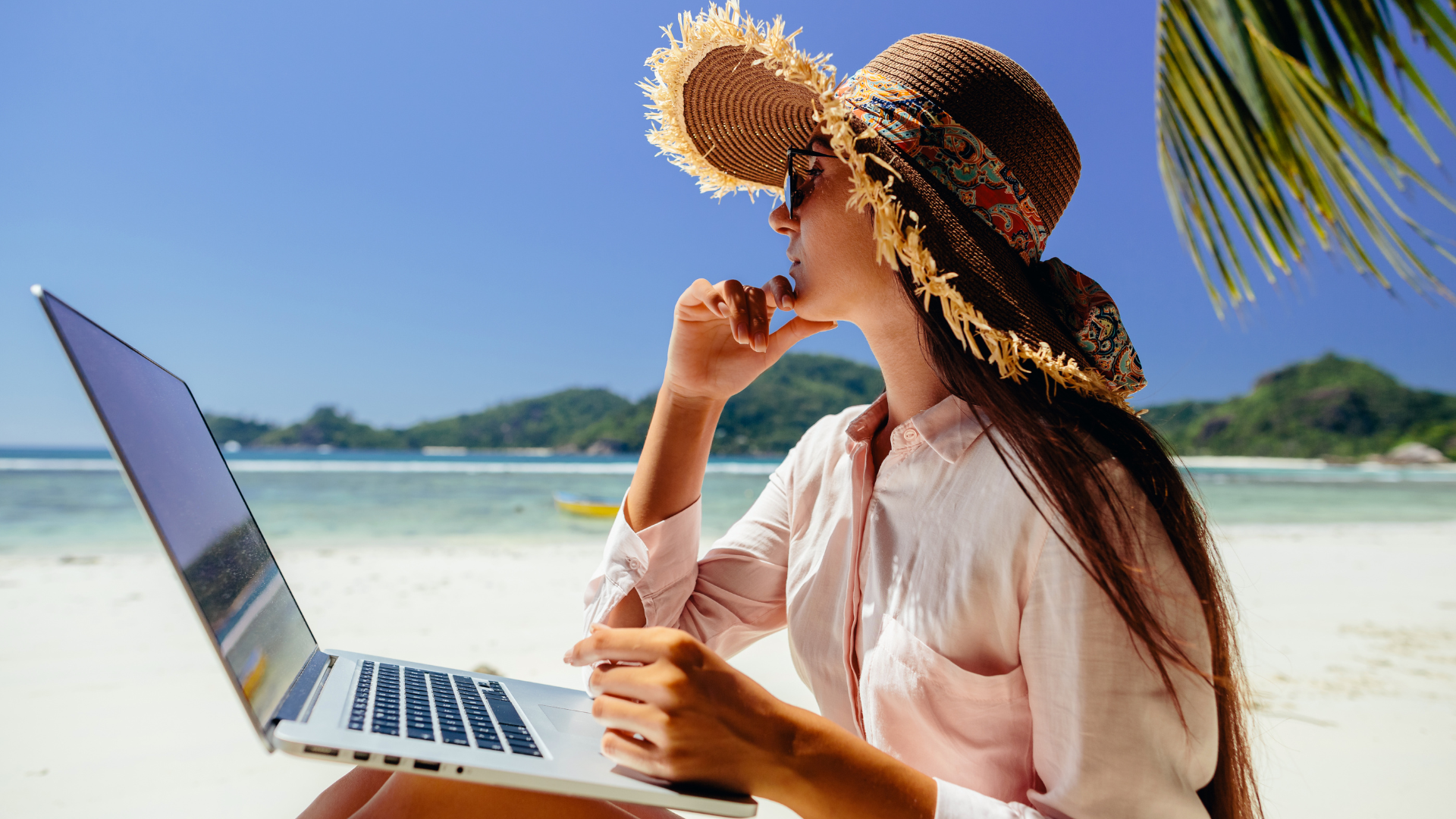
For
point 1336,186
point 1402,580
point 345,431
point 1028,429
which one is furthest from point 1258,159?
point 345,431

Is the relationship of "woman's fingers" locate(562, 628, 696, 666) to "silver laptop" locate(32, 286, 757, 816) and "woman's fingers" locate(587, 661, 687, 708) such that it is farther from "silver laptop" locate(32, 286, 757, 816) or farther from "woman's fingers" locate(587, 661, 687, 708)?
"silver laptop" locate(32, 286, 757, 816)

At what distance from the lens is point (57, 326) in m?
0.73

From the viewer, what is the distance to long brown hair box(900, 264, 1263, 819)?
86 cm

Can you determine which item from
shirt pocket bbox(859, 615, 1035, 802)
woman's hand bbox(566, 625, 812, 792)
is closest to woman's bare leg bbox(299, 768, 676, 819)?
woman's hand bbox(566, 625, 812, 792)

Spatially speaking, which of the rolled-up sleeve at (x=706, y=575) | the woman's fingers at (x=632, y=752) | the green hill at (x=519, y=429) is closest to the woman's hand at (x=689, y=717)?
the woman's fingers at (x=632, y=752)

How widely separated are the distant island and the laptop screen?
3113 centimetres

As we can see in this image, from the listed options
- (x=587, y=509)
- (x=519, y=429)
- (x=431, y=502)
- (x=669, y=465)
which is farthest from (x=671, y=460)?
(x=519, y=429)

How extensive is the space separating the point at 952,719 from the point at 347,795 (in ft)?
2.97

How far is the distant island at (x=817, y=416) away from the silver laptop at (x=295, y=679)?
31.1 meters

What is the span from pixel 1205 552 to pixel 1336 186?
496 millimetres

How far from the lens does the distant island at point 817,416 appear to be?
3947cm

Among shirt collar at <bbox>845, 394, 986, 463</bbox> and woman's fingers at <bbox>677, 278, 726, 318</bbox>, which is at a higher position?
woman's fingers at <bbox>677, 278, 726, 318</bbox>

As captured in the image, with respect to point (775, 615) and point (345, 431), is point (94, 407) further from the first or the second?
point (345, 431)

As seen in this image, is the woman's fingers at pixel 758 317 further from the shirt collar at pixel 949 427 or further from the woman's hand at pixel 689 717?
the woman's hand at pixel 689 717
